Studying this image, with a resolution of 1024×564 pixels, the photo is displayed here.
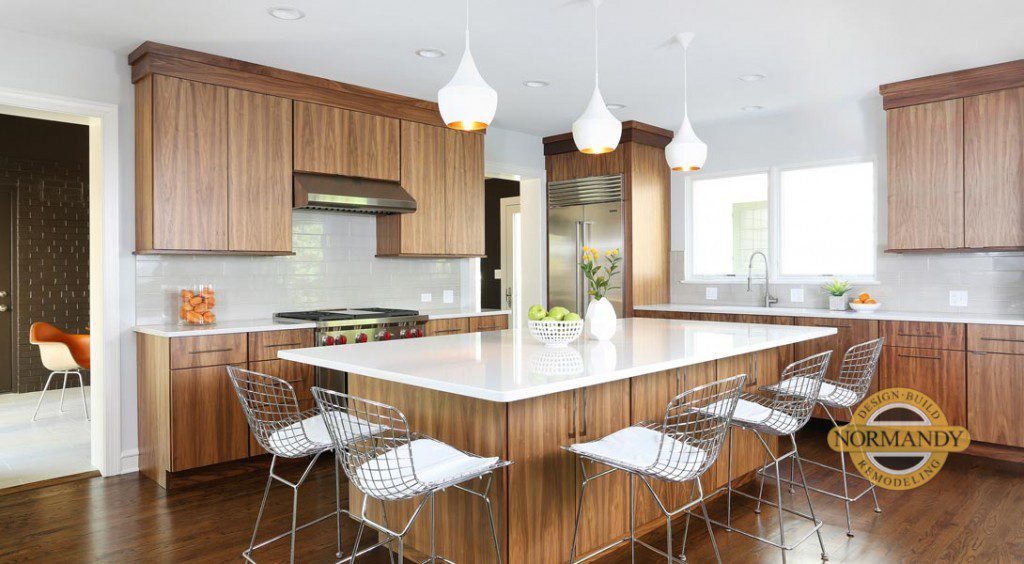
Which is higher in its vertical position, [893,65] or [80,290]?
[893,65]

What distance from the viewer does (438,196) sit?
5316mm

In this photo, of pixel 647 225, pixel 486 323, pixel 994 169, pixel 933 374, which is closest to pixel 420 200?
pixel 486 323

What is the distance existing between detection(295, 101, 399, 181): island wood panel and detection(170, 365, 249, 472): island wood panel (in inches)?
58.8

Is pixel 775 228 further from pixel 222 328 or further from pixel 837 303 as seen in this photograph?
pixel 222 328

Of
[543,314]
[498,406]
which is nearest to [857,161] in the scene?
[543,314]

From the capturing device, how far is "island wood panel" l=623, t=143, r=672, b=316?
19.7ft

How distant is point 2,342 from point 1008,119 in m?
8.19

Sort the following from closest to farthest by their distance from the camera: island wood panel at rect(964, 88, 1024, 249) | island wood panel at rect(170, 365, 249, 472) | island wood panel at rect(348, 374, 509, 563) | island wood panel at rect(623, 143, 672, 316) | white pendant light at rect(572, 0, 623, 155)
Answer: island wood panel at rect(348, 374, 509, 563) → white pendant light at rect(572, 0, 623, 155) → island wood panel at rect(170, 365, 249, 472) → island wood panel at rect(964, 88, 1024, 249) → island wood panel at rect(623, 143, 672, 316)

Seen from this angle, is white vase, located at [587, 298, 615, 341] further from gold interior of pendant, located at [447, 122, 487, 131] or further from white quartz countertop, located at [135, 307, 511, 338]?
white quartz countertop, located at [135, 307, 511, 338]

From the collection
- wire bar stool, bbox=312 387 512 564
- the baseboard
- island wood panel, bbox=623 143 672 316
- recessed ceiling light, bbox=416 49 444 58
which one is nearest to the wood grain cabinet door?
recessed ceiling light, bbox=416 49 444 58

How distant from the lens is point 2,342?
636 centimetres

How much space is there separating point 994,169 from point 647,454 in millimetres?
3577

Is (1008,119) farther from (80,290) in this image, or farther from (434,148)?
(80,290)

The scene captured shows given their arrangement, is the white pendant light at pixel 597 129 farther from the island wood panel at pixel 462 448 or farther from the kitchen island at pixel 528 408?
the island wood panel at pixel 462 448
